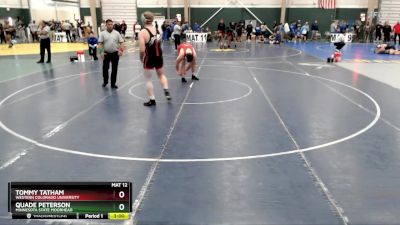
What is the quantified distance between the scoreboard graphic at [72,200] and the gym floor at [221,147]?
3.83 feet

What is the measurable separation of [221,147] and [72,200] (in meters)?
3.33

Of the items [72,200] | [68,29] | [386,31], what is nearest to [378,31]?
[386,31]

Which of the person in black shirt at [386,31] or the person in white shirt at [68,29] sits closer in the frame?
the person in black shirt at [386,31]

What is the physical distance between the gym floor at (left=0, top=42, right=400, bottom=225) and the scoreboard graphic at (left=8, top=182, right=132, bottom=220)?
1.17 meters

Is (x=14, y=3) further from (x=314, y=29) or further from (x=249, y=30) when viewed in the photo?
(x=314, y=29)

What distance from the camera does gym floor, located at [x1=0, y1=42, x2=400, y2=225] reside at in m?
3.80

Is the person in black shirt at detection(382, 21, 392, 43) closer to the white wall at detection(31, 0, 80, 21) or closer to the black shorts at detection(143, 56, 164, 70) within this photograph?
the black shorts at detection(143, 56, 164, 70)

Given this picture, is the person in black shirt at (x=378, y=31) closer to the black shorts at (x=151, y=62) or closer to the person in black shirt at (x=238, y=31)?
the person in black shirt at (x=238, y=31)

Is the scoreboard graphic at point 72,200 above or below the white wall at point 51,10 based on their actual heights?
below

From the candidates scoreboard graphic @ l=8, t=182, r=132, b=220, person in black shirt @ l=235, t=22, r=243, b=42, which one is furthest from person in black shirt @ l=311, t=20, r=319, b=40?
scoreboard graphic @ l=8, t=182, r=132, b=220

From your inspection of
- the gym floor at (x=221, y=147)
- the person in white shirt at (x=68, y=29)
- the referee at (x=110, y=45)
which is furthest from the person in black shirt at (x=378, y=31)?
the referee at (x=110, y=45)

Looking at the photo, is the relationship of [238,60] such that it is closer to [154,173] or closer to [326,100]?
[326,100]

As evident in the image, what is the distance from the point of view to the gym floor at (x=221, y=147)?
12.5 feet

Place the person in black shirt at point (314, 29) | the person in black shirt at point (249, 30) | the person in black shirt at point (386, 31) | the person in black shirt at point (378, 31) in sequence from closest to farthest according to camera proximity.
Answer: the person in black shirt at point (386, 31), the person in black shirt at point (378, 31), the person in black shirt at point (249, 30), the person in black shirt at point (314, 29)
